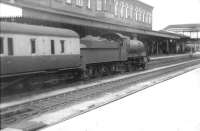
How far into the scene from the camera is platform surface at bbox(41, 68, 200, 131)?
6.67m

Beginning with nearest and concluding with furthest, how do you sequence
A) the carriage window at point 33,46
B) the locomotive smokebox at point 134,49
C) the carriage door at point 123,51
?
the carriage window at point 33,46 < the carriage door at point 123,51 < the locomotive smokebox at point 134,49

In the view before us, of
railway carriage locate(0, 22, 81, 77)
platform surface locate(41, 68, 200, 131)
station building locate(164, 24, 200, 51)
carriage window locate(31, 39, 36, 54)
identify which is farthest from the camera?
station building locate(164, 24, 200, 51)

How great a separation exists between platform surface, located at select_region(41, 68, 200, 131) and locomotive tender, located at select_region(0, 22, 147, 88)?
10.7 ft

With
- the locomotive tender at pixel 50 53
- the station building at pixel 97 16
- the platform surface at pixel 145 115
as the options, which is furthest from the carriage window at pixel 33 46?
the platform surface at pixel 145 115

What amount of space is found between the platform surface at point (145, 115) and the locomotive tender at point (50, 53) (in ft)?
10.7

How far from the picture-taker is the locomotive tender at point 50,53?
9281mm

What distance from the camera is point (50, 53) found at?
11234 millimetres

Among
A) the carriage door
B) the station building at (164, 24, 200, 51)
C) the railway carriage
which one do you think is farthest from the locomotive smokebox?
the station building at (164, 24, 200, 51)

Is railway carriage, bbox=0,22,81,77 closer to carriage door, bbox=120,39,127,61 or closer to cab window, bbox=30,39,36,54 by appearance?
cab window, bbox=30,39,36,54

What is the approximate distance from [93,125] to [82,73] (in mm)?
7410

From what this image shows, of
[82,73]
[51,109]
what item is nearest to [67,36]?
[82,73]

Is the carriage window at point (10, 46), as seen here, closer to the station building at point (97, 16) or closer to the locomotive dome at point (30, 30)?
the locomotive dome at point (30, 30)

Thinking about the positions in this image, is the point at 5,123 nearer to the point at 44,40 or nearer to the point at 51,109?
the point at 51,109

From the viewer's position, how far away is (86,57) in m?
14.0
